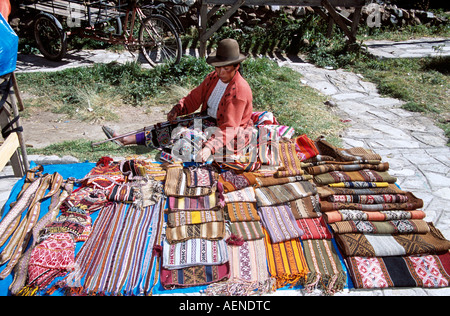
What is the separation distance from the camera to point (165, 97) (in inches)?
233

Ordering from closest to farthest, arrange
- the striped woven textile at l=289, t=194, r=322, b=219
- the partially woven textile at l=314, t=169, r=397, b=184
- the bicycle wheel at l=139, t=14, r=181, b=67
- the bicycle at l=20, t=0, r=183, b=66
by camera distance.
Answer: the striped woven textile at l=289, t=194, r=322, b=219
the partially woven textile at l=314, t=169, r=397, b=184
the bicycle wheel at l=139, t=14, r=181, b=67
the bicycle at l=20, t=0, r=183, b=66

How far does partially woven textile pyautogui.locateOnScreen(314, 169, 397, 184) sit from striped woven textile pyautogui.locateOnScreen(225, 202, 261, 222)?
74 cm

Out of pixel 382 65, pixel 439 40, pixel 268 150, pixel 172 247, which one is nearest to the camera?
pixel 172 247

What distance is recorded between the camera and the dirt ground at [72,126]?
4.75m

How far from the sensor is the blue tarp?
2.85 metres

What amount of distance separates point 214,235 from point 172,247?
0.34 m

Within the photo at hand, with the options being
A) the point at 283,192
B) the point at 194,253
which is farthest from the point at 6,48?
the point at 283,192

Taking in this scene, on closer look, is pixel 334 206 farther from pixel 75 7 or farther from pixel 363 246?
pixel 75 7

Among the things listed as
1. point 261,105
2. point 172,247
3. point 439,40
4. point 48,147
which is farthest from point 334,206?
point 439,40

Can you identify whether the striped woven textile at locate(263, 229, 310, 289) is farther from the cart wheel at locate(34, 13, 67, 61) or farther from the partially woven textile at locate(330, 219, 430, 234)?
the cart wheel at locate(34, 13, 67, 61)

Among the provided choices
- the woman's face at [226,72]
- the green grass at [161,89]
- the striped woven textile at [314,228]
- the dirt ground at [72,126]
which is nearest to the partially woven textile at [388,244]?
the striped woven textile at [314,228]

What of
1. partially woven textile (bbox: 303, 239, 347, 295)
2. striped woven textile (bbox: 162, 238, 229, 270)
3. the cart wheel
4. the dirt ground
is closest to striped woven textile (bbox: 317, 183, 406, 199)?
partially woven textile (bbox: 303, 239, 347, 295)

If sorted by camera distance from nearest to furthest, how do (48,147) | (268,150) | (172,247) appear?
(172,247), (268,150), (48,147)
